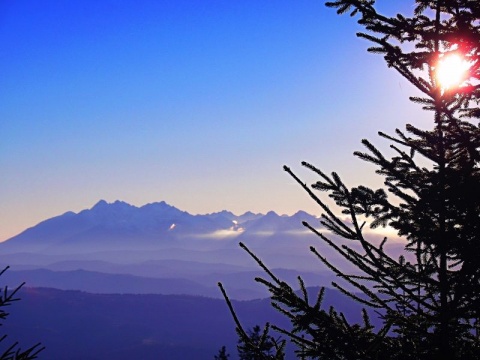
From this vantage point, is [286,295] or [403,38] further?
[403,38]

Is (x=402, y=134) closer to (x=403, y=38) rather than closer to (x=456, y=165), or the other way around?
(x=456, y=165)

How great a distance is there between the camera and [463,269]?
516cm

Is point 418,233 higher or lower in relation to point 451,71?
lower

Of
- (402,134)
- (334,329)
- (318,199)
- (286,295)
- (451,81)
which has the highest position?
(451,81)

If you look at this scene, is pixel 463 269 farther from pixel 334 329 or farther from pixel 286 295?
pixel 286 295

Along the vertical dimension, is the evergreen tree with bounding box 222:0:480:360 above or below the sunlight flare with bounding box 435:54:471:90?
below

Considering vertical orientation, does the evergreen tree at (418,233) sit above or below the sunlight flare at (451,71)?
below

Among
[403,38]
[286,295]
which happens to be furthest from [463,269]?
[403,38]

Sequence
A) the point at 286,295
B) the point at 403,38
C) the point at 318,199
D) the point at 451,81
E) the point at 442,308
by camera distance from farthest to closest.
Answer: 1. the point at 403,38
2. the point at 451,81
3. the point at 442,308
4. the point at 286,295
5. the point at 318,199

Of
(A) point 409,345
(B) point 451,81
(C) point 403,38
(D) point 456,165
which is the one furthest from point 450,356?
(C) point 403,38

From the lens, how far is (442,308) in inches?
208

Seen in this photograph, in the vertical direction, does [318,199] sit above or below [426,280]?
above

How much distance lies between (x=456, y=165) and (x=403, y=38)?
1945 mm

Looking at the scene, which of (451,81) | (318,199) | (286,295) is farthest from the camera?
(451,81)
